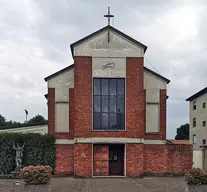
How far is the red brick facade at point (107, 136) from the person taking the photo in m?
24.4

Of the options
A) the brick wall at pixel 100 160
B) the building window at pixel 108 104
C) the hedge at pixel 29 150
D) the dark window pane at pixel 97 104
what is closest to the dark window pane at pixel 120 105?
the building window at pixel 108 104

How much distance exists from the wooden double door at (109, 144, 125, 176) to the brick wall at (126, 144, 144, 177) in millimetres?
853

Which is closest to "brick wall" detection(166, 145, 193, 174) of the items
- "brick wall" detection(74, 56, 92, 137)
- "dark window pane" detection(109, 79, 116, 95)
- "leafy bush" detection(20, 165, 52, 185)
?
"dark window pane" detection(109, 79, 116, 95)

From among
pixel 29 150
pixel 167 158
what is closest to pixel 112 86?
pixel 167 158

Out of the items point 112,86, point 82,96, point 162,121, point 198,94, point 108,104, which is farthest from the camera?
point 198,94

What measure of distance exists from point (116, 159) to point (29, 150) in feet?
20.5

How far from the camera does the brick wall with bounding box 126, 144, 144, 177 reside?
959 inches

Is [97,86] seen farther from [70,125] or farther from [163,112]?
[163,112]

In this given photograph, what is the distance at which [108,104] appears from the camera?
82.0 ft

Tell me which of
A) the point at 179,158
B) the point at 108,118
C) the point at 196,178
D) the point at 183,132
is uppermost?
the point at 108,118

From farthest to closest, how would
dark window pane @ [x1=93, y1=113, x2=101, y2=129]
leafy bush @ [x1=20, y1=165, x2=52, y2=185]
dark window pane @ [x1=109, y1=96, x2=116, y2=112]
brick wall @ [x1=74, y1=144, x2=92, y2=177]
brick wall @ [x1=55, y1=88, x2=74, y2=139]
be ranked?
1. brick wall @ [x1=55, y1=88, x2=74, y2=139]
2. dark window pane @ [x1=109, y1=96, x2=116, y2=112]
3. dark window pane @ [x1=93, y1=113, x2=101, y2=129]
4. brick wall @ [x1=74, y1=144, x2=92, y2=177]
5. leafy bush @ [x1=20, y1=165, x2=52, y2=185]

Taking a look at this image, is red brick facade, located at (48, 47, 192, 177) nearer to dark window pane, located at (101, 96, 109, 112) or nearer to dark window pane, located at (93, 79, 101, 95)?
dark window pane, located at (93, 79, 101, 95)

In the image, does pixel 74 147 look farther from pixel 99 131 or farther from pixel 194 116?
pixel 194 116

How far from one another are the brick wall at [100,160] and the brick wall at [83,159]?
56cm
